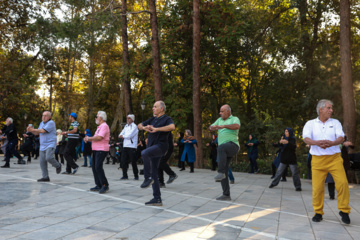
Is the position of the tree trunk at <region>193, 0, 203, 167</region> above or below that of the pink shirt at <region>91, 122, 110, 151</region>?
above

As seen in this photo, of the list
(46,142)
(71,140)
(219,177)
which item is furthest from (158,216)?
(71,140)

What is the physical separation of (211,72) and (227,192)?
1614 centimetres

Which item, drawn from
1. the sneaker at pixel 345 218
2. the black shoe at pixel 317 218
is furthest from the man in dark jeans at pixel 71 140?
the sneaker at pixel 345 218

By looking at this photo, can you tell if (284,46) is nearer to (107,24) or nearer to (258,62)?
(258,62)

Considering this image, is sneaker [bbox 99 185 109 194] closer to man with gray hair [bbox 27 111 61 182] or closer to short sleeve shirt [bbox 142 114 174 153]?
short sleeve shirt [bbox 142 114 174 153]

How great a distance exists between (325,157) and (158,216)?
3.05m

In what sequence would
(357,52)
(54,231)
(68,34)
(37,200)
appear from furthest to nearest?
(357,52)
(68,34)
(37,200)
(54,231)

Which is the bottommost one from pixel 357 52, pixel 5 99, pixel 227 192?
pixel 227 192

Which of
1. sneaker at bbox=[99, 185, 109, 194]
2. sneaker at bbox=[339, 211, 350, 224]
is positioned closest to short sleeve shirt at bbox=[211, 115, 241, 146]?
sneaker at bbox=[339, 211, 350, 224]

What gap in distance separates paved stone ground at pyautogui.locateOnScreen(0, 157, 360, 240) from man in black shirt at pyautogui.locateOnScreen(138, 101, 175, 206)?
41 cm

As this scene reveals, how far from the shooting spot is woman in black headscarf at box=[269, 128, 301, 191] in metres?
11.4

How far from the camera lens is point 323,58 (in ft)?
73.8

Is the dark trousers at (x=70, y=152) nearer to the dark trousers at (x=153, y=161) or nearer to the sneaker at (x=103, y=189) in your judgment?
the sneaker at (x=103, y=189)

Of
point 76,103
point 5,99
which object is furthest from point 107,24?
point 76,103
